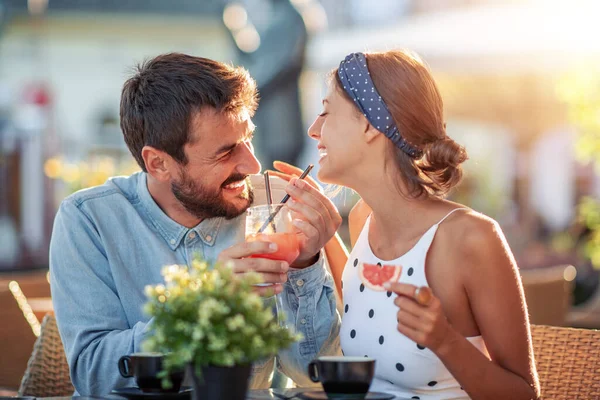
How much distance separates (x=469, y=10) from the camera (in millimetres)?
9344

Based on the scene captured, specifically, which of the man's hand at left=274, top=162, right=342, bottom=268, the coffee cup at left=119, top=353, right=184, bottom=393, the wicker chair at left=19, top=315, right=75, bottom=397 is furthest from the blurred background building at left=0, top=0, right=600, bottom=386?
the coffee cup at left=119, top=353, right=184, bottom=393

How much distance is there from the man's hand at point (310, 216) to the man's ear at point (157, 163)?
495 millimetres

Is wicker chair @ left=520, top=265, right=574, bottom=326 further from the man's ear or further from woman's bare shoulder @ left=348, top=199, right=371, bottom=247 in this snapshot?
the man's ear

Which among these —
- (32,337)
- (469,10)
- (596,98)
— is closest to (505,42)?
(469,10)

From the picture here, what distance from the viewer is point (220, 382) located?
155cm

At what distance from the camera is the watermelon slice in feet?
7.27

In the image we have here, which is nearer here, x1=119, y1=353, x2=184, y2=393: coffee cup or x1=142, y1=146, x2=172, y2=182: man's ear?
x1=119, y1=353, x2=184, y2=393: coffee cup

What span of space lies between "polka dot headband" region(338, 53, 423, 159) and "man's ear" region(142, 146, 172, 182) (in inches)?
26.9

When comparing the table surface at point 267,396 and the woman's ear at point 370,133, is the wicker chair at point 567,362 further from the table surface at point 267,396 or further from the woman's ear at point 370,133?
the table surface at point 267,396

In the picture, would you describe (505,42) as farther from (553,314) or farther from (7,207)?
(7,207)

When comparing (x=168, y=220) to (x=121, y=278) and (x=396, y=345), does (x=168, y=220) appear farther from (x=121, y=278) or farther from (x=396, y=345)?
(x=396, y=345)

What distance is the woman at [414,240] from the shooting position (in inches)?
82.0

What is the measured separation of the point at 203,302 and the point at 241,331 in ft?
0.26

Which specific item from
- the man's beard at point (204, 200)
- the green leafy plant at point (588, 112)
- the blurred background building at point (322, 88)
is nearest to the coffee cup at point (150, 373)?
the man's beard at point (204, 200)
